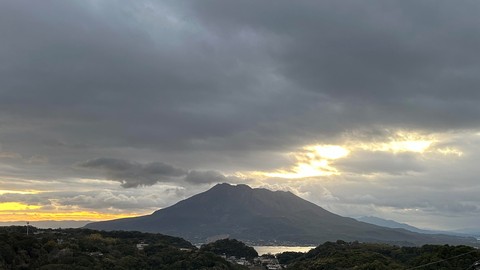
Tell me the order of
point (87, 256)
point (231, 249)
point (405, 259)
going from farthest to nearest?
1. point (231, 249)
2. point (405, 259)
3. point (87, 256)

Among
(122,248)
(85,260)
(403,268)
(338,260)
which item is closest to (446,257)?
(403,268)

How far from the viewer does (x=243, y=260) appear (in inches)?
4252

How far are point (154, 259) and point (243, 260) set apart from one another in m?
32.8

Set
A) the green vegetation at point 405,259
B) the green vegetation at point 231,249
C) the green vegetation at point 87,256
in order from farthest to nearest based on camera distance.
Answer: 1. the green vegetation at point 231,249
2. the green vegetation at point 87,256
3. the green vegetation at point 405,259

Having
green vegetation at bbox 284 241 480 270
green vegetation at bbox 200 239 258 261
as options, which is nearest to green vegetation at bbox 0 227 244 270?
green vegetation at bbox 284 241 480 270

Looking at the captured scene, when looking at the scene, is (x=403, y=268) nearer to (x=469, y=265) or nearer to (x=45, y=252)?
(x=469, y=265)

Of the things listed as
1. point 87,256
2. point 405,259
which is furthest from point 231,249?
point 87,256

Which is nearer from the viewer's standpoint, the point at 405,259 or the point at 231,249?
the point at 405,259

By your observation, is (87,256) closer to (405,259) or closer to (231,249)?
(405,259)

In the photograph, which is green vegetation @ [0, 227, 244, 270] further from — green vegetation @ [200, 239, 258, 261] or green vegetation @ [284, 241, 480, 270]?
green vegetation @ [200, 239, 258, 261]

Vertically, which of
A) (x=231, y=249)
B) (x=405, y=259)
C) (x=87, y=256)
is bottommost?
(x=231, y=249)

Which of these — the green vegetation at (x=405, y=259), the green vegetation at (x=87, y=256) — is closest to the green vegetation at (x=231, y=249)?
the green vegetation at (x=405, y=259)

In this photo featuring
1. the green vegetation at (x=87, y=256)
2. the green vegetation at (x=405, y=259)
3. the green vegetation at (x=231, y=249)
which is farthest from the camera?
the green vegetation at (x=231, y=249)

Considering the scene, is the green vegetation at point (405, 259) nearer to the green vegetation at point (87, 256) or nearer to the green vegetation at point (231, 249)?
the green vegetation at point (87, 256)
